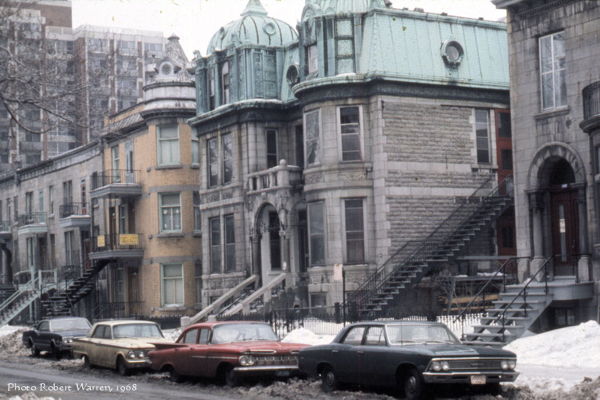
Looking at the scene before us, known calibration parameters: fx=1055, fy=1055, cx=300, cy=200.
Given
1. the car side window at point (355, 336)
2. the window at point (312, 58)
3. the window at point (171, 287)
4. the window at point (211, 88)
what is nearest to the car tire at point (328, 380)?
the car side window at point (355, 336)

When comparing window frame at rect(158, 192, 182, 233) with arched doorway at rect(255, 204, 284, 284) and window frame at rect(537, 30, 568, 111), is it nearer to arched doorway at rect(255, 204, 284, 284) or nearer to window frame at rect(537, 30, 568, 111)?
arched doorway at rect(255, 204, 284, 284)

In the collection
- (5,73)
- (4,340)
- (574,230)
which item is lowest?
(4,340)

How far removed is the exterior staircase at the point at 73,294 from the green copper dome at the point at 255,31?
45.4 ft

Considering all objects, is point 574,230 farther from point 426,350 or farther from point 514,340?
point 426,350

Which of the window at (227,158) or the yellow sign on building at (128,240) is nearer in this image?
the window at (227,158)

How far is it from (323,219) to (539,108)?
1063cm

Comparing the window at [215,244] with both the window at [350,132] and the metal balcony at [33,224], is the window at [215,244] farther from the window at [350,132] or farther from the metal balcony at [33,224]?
the metal balcony at [33,224]

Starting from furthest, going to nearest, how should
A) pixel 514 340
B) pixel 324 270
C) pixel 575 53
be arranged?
pixel 324 270
pixel 575 53
pixel 514 340

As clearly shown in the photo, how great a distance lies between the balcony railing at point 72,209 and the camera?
57906 mm

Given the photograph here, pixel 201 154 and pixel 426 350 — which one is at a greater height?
pixel 201 154

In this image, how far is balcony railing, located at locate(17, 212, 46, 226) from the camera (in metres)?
62.6

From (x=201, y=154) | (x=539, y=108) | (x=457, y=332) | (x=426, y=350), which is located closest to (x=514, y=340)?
(x=457, y=332)

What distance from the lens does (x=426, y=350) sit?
714 inches

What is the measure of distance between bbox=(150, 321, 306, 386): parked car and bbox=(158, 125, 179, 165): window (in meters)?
26.6
